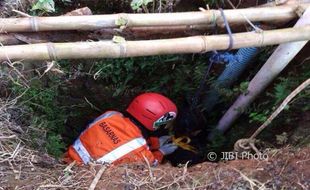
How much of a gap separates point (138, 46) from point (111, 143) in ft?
3.73

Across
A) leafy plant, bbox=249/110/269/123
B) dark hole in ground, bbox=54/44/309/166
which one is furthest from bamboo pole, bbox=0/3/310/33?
dark hole in ground, bbox=54/44/309/166

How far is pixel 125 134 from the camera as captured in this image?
141 inches

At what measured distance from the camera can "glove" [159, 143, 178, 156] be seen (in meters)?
4.20

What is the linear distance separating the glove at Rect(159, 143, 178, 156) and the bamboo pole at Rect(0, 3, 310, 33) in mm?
1660

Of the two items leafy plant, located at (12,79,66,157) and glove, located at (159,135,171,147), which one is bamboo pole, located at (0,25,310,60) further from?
glove, located at (159,135,171,147)

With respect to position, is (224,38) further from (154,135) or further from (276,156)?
(154,135)

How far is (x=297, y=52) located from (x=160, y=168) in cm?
130

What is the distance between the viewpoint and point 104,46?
260 cm

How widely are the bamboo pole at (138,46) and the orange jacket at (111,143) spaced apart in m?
1.07

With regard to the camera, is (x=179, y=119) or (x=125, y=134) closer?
(x=125, y=134)

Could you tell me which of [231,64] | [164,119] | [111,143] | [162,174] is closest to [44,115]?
[111,143]

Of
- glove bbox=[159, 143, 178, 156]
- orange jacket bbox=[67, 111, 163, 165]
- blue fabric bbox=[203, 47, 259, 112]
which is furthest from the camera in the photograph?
glove bbox=[159, 143, 178, 156]

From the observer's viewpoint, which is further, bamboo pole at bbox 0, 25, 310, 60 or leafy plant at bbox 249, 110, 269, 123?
leafy plant at bbox 249, 110, 269, 123

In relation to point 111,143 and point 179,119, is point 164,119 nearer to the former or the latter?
point 179,119
